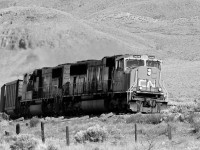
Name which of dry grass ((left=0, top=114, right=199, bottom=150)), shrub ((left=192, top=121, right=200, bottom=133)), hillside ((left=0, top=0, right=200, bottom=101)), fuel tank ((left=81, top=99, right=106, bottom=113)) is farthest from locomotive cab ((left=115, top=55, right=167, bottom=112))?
hillside ((left=0, top=0, right=200, bottom=101))

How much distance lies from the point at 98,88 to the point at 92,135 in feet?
42.0

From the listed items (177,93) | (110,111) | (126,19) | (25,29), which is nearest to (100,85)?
(110,111)

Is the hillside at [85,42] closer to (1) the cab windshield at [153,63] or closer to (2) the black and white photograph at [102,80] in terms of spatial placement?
(2) the black and white photograph at [102,80]

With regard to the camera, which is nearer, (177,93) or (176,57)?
(177,93)

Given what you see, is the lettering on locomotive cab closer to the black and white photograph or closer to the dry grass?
the black and white photograph

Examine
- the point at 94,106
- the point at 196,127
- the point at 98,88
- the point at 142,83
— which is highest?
Result: the point at 142,83

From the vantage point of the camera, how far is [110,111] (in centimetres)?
3338

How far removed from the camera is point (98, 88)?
113 ft

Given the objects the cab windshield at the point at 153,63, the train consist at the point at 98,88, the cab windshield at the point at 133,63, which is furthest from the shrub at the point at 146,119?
the cab windshield at the point at 153,63

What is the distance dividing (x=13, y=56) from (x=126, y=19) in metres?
53.0

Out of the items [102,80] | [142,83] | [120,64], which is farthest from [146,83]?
[102,80]

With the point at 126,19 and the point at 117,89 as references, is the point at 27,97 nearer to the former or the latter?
the point at 117,89

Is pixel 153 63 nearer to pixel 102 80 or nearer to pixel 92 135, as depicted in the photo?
pixel 102 80

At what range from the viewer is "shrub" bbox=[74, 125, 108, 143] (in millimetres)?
21513
